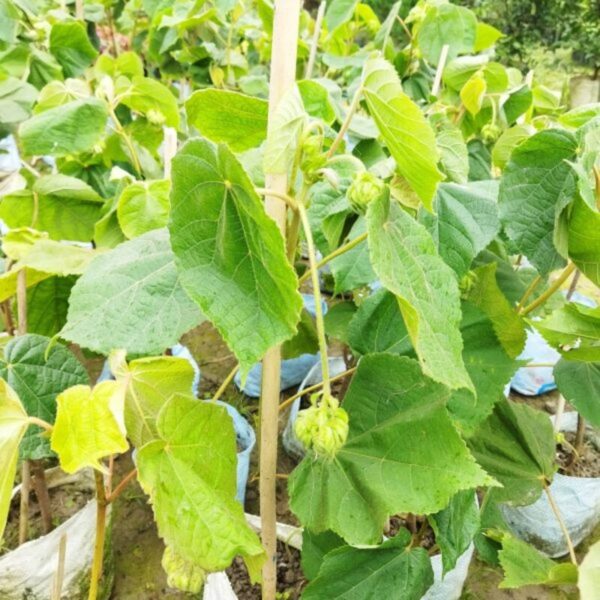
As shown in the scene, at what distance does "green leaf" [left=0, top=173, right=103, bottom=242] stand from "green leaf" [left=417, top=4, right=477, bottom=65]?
0.83 metres

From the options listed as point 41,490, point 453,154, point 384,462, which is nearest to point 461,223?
point 453,154

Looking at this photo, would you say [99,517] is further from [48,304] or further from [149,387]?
[48,304]

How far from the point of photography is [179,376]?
2.13ft

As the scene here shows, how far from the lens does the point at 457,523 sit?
794 mm

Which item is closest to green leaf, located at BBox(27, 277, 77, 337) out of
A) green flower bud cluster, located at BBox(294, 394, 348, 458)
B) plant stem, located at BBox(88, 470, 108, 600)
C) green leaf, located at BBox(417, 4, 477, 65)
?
plant stem, located at BBox(88, 470, 108, 600)

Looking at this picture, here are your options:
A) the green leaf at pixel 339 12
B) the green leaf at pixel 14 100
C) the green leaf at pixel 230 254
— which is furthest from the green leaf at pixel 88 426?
the green leaf at pixel 339 12

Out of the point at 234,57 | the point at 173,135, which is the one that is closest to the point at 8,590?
the point at 173,135

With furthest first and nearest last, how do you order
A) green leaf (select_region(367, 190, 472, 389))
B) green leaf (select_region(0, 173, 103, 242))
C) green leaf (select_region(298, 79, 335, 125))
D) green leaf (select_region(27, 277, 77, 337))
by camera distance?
green leaf (select_region(0, 173, 103, 242)), green leaf (select_region(27, 277, 77, 337)), green leaf (select_region(298, 79, 335, 125)), green leaf (select_region(367, 190, 472, 389))

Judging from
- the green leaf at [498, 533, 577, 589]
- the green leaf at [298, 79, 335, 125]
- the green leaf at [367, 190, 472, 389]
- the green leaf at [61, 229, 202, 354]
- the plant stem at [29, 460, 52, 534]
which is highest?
the green leaf at [298, 79, 335, 125]

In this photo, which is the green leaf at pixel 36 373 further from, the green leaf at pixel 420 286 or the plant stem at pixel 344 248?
the green leaf at pixel 420 286

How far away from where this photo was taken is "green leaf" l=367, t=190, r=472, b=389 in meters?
0.47

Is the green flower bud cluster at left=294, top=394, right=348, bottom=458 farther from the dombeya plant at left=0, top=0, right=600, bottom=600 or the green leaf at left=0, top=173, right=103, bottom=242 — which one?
the green leaf at left=0, top=173, right=103, bottom=242

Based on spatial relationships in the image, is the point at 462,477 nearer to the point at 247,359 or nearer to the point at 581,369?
the point at 247,359

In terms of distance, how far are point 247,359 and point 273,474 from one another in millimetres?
281
